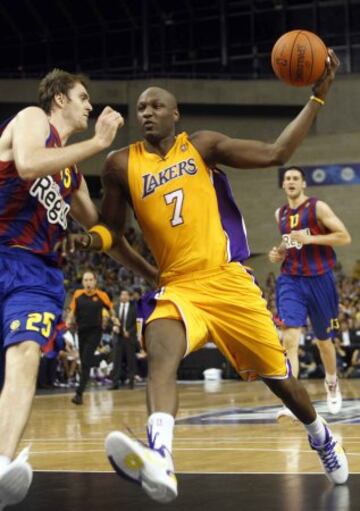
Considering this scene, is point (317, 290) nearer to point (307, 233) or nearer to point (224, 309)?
point (307, 233)

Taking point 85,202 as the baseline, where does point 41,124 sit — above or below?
above

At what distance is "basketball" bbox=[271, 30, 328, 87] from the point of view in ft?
16.3

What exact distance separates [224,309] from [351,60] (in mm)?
27704

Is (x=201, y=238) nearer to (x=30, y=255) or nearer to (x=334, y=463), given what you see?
(x=30, y=255)

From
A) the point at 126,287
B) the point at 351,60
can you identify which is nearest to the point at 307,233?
the point at 126,287

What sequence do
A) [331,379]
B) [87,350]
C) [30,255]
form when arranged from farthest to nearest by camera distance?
[87,350] < [331,379] < [30,255]

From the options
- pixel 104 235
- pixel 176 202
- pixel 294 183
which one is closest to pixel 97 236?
pixel 104 235

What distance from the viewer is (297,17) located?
31594 millimetres

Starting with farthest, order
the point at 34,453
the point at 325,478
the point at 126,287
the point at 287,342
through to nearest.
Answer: the point at 126,287 → the point at 287,342 → the point at 34,453 → the point at 325,478

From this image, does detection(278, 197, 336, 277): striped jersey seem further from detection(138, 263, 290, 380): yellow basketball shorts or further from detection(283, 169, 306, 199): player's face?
detection(138, 263, 290, 380): yellow basketball shorts

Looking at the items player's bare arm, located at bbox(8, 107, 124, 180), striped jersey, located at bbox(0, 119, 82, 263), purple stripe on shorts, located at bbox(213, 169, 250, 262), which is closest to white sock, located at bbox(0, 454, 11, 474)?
striped jersey, located at bbox(0, 119, 82, 263)

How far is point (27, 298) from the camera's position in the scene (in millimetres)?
4336

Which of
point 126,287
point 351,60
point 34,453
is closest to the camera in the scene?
point 34,453

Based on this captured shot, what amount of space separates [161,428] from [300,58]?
2109mm
